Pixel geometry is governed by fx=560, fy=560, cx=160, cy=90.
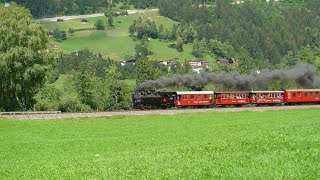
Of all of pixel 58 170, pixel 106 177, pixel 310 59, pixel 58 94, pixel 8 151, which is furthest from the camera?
pixel 310 59

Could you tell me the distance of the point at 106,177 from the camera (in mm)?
18781

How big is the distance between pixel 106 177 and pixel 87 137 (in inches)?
972

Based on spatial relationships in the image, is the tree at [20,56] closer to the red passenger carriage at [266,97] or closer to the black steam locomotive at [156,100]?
the black steam locomotive at [156,100]

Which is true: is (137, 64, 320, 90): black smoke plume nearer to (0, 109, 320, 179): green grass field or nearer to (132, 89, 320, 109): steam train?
(132, 89, 320, 109): steam train

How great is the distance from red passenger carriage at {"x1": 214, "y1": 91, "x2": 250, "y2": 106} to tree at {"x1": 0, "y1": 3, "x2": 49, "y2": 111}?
78.4ft

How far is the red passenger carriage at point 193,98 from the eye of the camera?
76.1 metres

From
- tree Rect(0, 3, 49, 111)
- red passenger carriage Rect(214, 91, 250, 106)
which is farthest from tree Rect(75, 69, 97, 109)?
red passenger carriage Rect(214, 91, 250, 106)

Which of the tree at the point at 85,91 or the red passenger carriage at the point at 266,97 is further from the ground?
the red passenger carriage at the point at 266,97

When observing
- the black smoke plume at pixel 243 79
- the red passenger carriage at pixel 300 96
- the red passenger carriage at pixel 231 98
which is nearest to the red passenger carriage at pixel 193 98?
the red passenger carriage at pixel 231 98

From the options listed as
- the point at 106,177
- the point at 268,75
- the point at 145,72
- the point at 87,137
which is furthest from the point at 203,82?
the point at 106,177

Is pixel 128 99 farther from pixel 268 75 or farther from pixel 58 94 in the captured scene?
pixel 268 75

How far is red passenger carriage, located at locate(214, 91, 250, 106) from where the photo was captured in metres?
78.3

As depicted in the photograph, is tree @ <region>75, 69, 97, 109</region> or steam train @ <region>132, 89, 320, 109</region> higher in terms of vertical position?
steam train @ <region>132, 89, 320, 109</region>

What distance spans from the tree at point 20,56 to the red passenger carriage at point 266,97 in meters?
29.2
